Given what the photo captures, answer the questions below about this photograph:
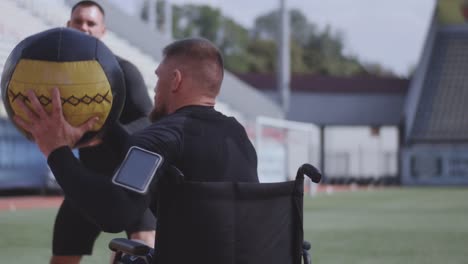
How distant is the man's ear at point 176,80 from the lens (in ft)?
10.3

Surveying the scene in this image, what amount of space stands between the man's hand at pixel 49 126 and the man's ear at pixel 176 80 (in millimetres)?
441

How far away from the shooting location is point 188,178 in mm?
3076

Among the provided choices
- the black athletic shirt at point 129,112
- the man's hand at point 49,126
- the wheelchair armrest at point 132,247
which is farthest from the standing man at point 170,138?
the black athletic shirt at point 129,112

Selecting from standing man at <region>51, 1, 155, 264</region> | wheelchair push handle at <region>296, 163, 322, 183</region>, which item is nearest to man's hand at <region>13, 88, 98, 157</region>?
Answer: wheelchair push handle at <region>296, 163, 322, 183</region>

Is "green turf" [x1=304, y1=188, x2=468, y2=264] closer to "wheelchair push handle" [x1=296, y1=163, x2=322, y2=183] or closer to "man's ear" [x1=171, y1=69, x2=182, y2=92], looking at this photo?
"wheelchair push handle" [x1=296, y1=163, x2=322, y2=183]

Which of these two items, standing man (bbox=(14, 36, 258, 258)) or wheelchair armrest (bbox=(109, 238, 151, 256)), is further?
wheelchair armrest (bbox=(109, 238, 151, 256))

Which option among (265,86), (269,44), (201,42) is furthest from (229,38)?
(201,42)

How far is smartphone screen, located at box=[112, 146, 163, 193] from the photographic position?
2.76 metres

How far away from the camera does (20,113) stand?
290cm

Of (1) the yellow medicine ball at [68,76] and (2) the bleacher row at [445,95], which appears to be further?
(2) the bleacher row at [445,95]

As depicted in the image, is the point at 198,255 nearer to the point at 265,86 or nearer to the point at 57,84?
the point at 57,84

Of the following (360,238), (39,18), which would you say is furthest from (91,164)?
(39,18)

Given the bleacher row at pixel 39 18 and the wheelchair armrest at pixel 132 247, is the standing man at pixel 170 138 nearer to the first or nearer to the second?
the wheelchair armrest at pixel 132 247

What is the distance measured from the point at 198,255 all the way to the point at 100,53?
0.73 metres
